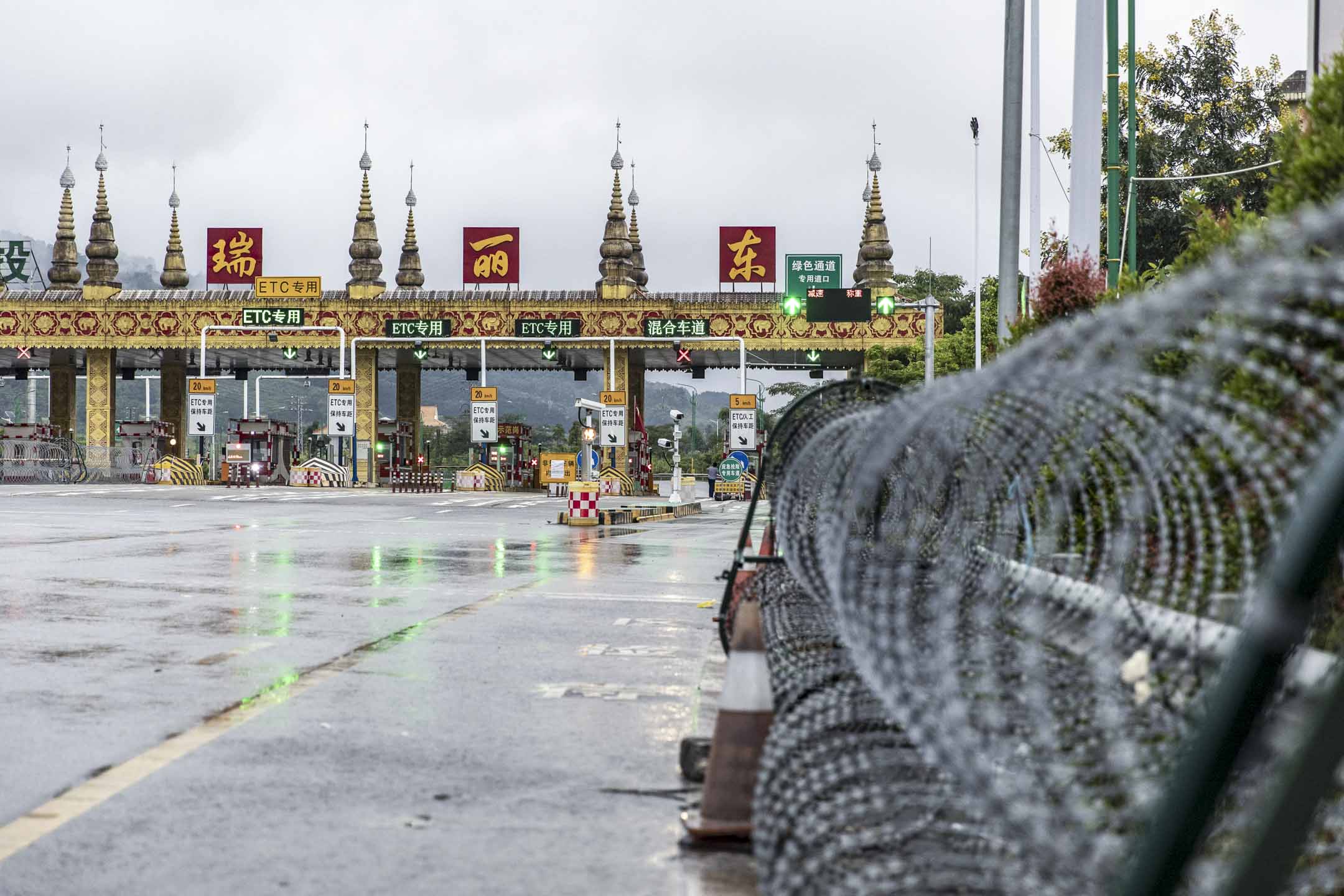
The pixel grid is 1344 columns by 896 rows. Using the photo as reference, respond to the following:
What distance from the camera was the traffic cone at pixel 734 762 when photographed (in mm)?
4742

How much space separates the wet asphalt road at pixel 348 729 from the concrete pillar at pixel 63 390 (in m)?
52.6

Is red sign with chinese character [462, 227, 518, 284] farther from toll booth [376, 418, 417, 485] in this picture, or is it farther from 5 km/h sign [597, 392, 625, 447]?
5 km/h sign [597, 392, 625, 447]

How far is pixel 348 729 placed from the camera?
6797 mm

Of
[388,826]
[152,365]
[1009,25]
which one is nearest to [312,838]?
[388,826]

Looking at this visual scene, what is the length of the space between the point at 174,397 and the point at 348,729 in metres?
64.0

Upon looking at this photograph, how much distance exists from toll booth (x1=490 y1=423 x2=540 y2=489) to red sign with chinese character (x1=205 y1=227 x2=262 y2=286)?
1216 centimetres

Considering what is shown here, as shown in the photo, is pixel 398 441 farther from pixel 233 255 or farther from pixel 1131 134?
pixel 1131 134

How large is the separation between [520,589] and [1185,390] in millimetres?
11649

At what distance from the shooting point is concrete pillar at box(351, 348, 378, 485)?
189 feet

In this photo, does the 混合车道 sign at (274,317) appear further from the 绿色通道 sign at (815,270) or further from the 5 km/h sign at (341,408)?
the 绿色通道 sign at (815,270)

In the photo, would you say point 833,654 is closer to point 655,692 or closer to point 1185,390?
point 655,692

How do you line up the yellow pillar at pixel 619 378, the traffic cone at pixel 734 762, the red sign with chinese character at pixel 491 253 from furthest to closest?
the red sign with chinese character at pixel 491 253
the yellow pillar at pixel 619 378
the traffic cone at pixel 734 762

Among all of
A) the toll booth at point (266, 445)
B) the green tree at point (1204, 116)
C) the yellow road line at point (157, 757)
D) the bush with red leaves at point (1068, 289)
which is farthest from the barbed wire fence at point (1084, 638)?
the toll booth at point (266, 445)

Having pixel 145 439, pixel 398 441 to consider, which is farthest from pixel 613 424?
pixel 145 439
